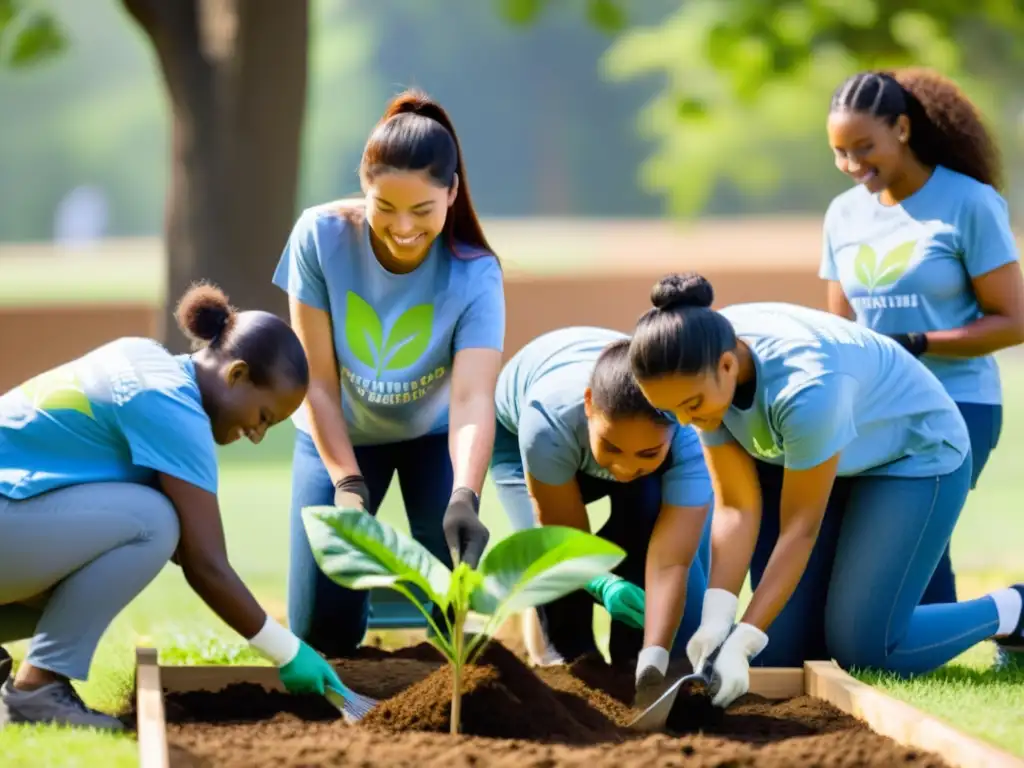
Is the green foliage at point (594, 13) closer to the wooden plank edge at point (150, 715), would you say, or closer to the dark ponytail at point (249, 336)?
the dark ponytail at point (249, 336)

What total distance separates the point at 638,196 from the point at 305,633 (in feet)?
167

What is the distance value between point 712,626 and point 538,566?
774 mm

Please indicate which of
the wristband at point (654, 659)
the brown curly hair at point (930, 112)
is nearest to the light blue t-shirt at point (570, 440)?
the wristband at point (654, 659)

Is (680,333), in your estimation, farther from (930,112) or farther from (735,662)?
(930,112)

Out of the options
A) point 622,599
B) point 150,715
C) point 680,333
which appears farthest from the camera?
point 622,599

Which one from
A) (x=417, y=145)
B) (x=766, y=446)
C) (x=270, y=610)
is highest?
(x=417, y=145)

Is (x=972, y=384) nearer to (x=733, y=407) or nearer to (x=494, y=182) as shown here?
(x=733, y=407)

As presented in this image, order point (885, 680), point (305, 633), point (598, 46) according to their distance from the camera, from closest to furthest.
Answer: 1. point (885, 680)
2. point (305, 633)
3. point (598, 46)

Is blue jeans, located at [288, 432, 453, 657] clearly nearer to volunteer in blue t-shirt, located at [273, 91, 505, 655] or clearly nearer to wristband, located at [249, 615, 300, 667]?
volunteer in blue t-shirt, located at [273, 91, 505, 655]

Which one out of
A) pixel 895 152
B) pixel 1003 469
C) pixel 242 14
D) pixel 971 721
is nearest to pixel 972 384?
pixel 895 152

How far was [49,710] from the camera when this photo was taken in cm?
363

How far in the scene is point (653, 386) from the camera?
3672 mm

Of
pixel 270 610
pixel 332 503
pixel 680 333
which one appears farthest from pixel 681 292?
pixel 270 610

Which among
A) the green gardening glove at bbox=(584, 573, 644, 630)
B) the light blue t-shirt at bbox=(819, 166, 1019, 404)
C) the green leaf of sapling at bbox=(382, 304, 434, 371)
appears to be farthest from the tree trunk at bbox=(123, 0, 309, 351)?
the green gardening glove at bbox=(584, 573, 644, 630)
